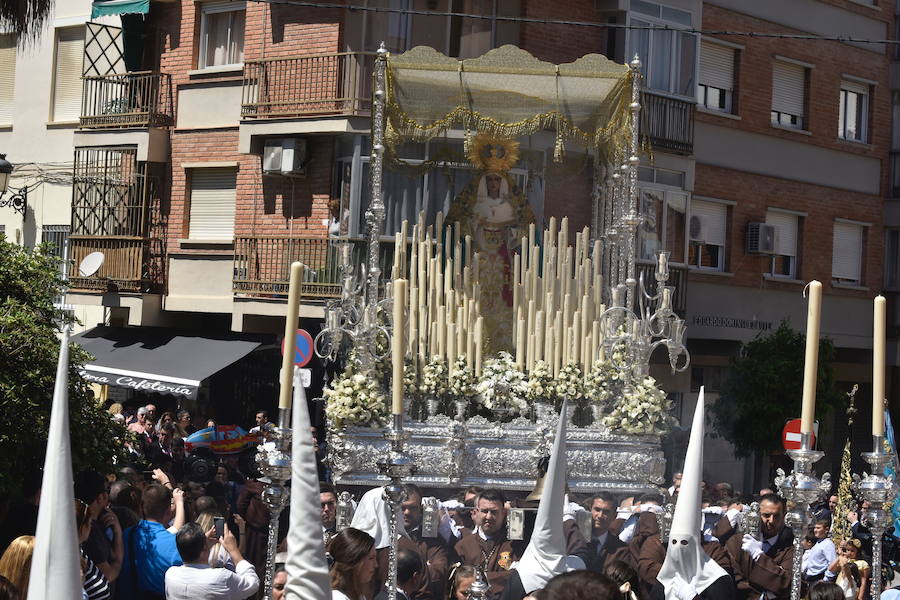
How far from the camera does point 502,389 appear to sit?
39.2 ft

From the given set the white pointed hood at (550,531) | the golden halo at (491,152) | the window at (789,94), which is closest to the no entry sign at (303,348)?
the golden halo at (491,152)

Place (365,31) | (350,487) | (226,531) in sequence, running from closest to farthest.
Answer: (226,531) → (350,487) → (365,31)

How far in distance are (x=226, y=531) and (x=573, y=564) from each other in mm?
1690

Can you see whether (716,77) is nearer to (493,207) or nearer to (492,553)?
(493,207)

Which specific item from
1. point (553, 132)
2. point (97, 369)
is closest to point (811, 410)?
point (553, 132)

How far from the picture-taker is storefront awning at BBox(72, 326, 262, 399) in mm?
19516

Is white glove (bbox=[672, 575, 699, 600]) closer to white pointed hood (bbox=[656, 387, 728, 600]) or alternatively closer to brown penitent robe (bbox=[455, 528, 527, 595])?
white pointed hood (bbox=[656, 387, 728, 600])

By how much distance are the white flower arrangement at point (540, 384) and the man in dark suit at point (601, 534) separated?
1.29 m

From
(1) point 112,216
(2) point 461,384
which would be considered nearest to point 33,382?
(2) point 461,384

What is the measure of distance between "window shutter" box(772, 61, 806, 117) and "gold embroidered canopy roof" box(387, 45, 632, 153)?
11.7m

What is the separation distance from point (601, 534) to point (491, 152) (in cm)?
435

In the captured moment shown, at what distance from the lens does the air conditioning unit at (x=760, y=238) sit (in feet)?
75.6

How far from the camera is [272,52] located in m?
20.5

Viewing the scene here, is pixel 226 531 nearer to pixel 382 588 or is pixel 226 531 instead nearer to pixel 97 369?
pixel 382 588
